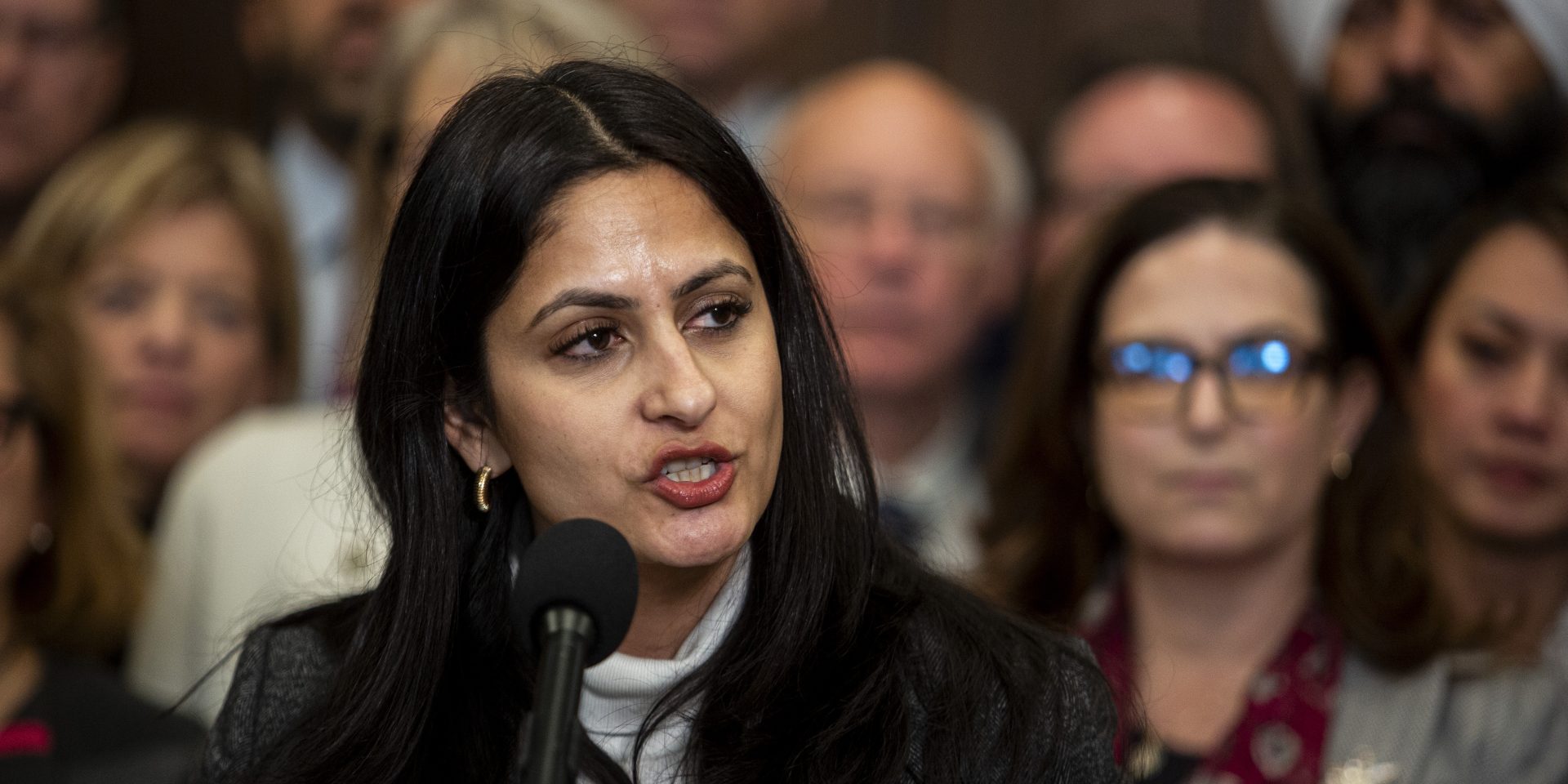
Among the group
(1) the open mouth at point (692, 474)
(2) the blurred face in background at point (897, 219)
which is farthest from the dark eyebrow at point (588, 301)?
(2) the blurred face in background at point (897, 219)

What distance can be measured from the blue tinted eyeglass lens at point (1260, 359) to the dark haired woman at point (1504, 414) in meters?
0.64

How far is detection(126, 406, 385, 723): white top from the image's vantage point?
3.79 meters

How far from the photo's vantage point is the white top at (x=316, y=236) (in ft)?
15.6

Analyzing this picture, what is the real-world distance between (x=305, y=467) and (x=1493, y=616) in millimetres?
2417

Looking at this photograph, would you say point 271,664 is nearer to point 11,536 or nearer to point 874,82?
point 11,536

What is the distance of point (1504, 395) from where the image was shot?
12.9 feet

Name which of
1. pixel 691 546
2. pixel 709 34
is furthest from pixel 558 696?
pixel 709 34

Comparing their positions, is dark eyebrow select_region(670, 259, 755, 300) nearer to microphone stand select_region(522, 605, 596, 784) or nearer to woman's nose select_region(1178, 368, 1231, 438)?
microphone stand select_region(522, 605, 596, 784)

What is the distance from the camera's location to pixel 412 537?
8.44ft

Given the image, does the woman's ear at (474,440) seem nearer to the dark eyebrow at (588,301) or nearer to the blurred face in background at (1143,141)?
the dark eyebrow at (588,301)

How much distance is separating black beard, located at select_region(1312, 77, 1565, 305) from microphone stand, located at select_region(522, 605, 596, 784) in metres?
3.14

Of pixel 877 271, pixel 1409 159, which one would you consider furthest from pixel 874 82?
pixel 1409 159

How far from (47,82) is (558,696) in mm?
3977

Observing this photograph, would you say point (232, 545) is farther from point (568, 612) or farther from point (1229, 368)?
point (568, 612)
